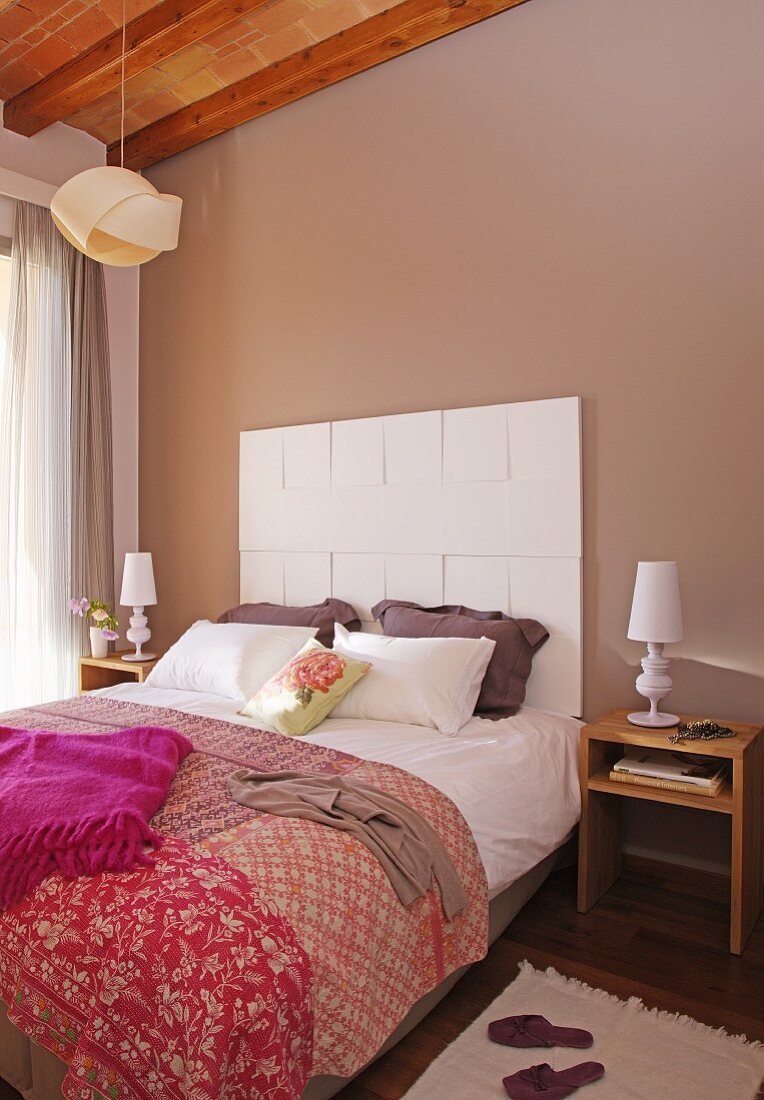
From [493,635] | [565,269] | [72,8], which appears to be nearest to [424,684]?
[493,635]

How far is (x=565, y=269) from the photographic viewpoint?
10.4 feet

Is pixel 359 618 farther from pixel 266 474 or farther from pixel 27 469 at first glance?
pixel 27 469

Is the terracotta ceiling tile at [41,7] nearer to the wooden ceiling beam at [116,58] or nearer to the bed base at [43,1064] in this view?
the wooden ceiling beam at [116,58]

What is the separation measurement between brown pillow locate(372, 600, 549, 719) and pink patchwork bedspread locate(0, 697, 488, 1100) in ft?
3.41

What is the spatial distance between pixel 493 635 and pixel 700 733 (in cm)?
82

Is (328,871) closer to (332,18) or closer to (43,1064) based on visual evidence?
(43,1064)

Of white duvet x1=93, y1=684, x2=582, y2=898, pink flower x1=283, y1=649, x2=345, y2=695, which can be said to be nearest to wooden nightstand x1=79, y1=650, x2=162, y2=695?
white duvet x1=93, y1=684, x2=582, y2=898

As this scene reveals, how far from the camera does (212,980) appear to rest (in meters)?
1.45

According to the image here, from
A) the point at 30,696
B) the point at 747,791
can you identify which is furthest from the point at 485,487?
the point at 30,696

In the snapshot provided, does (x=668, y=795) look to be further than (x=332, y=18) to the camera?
No

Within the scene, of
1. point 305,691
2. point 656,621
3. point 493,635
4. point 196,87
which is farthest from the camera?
point 196,87

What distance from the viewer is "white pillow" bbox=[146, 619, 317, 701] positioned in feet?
10.9

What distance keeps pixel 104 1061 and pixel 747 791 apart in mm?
1918

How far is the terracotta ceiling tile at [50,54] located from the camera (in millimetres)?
3564
